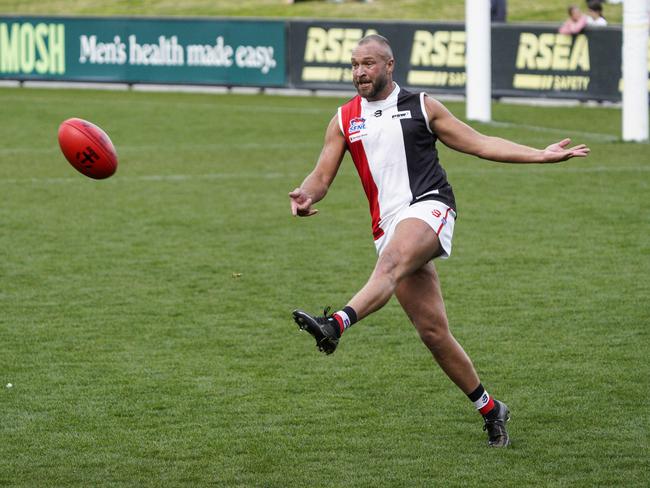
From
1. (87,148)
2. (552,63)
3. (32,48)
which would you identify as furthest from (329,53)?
(87,148)

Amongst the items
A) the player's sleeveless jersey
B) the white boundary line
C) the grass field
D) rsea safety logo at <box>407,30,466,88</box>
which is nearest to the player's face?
the player's sleeveless jersey

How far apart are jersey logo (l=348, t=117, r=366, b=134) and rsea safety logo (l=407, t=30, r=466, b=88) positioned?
2054 centimetres

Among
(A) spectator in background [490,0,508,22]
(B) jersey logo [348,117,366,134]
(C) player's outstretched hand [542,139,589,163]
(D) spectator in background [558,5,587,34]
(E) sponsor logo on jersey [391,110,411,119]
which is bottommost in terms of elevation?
(C) player's outstretched hand [542,139,589,163]

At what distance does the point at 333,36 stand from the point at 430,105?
2224cm

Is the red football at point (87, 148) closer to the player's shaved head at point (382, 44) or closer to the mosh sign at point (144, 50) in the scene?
the player's shaved head at point (382, 44)

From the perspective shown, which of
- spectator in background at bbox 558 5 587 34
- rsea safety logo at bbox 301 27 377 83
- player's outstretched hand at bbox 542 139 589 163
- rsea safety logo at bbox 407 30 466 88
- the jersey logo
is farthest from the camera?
rsea safety logo at bbox 301 27 377 83

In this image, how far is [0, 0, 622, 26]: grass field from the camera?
40.2m

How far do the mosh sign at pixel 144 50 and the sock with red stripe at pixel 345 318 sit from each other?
2385 centimetres

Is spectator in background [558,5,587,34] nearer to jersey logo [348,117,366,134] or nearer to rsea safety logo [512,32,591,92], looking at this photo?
rsea safety logo [512,32,591,92]

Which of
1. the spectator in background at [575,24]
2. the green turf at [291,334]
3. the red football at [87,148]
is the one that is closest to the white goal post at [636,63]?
the green turf at [291,334]

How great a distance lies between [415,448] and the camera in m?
7.37

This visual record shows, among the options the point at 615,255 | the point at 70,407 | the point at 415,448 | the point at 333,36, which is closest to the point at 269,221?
the point at 615,255

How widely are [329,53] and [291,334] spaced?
19.8 m

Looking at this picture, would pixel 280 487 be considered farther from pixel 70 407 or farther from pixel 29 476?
pixel 70 407
